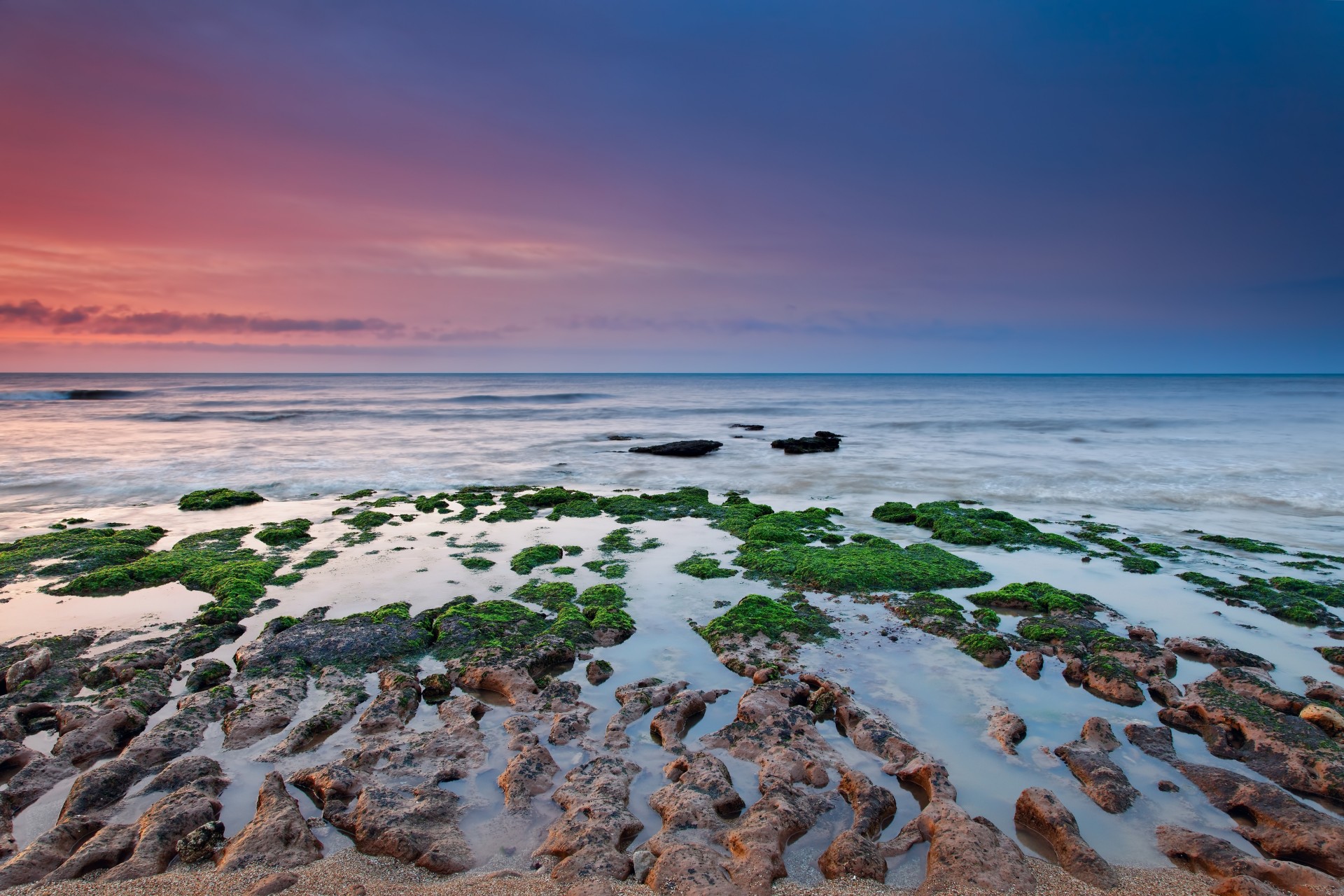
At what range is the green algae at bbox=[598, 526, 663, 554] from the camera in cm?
888

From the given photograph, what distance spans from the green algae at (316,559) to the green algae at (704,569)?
14.7 ft

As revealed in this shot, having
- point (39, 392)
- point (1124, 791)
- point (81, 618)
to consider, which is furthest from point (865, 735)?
point (39, 392)

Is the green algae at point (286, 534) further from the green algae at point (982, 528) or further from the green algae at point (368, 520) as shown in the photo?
the green algae at point (982, 528)

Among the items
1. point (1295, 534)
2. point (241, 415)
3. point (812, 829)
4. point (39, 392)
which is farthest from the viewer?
point (39, 392)

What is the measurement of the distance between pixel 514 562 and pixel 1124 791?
21.1 feet

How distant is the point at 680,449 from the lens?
19656mm

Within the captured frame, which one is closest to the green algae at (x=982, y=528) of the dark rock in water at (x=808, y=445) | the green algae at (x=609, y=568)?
the green algae at (x=609, y=568)

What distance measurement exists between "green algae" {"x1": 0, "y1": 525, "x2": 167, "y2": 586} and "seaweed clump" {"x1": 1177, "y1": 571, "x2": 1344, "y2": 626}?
1304cm

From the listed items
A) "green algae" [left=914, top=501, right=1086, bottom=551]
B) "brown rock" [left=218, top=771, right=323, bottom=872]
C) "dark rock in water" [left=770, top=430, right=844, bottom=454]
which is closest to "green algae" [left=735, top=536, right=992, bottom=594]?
"green algae" [left=914, top=501, right=1086, bottom=551]

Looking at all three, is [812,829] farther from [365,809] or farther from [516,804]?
[365,809]

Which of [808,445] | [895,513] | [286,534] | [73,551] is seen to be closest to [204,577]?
[286,534]

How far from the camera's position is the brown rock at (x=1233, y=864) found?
3.06 metres

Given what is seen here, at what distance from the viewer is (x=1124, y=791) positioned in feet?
12.3

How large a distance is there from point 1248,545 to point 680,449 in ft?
43.5
